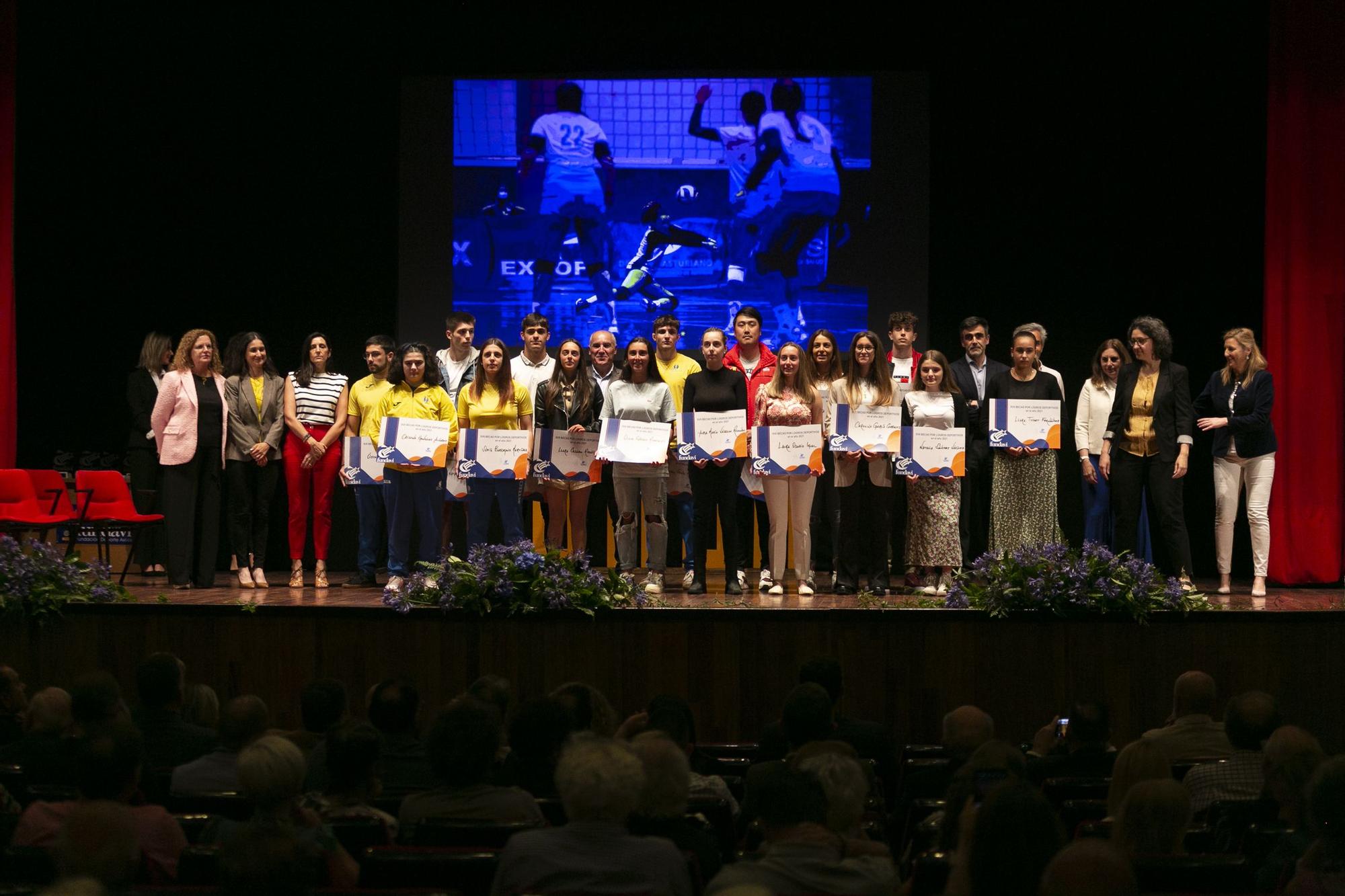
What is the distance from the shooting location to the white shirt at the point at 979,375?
8773 millimetres

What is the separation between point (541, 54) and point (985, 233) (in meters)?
3.74

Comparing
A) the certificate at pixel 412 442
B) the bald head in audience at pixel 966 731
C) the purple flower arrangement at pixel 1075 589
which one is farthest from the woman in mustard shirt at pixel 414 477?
the bald head in audience at pixel 966 731

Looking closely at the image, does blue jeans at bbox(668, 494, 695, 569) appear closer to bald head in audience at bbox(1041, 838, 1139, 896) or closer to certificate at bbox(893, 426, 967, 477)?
certificate at bbox(893, 426, 967, 477)

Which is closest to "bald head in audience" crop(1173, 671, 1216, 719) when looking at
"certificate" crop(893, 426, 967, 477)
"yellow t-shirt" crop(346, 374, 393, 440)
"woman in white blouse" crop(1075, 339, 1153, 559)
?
"certificate" crop(893, 426, 967, 477)

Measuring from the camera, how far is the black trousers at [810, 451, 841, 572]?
27.9 feet

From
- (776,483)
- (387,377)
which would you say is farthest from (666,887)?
(387,377)

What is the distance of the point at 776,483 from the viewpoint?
→ 806cm

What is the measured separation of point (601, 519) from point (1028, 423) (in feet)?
11.9

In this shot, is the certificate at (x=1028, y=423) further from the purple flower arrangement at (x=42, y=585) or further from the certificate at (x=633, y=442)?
the purple flower arrangement at (x=42, y=585)

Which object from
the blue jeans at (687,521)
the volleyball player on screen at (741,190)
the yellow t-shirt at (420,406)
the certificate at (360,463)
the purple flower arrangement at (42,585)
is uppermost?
the volleyball player on screen at (741,190)

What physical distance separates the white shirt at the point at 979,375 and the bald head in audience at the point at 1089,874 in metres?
6.52

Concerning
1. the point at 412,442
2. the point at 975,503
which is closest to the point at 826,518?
the point at 975,503

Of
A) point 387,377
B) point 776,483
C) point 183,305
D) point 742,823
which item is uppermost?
point 183,305

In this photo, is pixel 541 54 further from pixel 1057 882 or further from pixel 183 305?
pixel 1057 882
